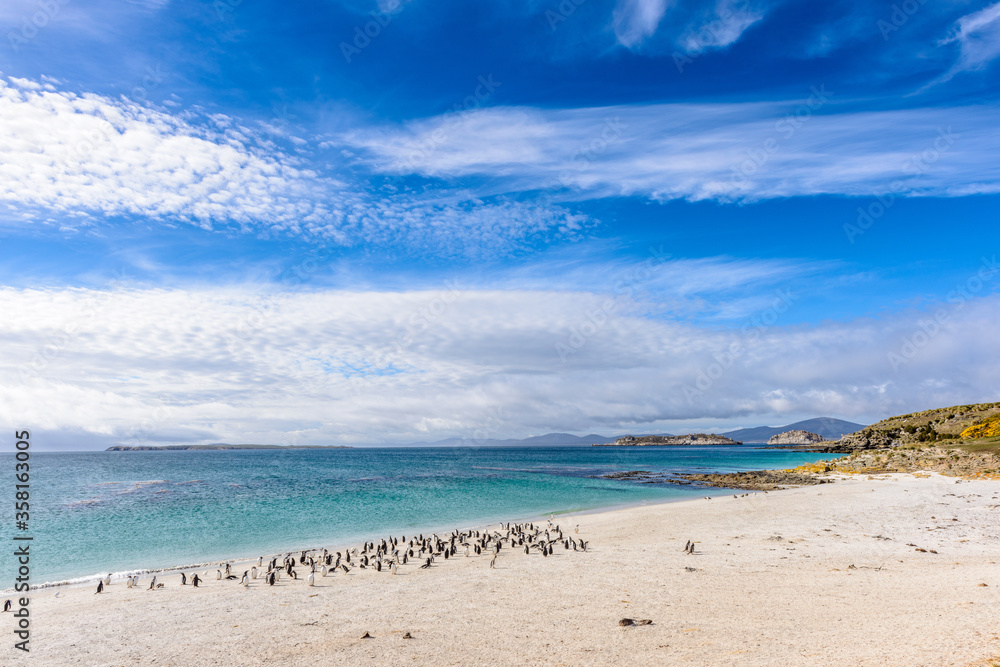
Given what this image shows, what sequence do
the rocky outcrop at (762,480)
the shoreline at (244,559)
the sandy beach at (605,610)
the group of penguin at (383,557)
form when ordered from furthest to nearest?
the rocky outcrop at (762,480)
the shoreline at (244,559)
the group of penguin at (383,557)
the sandy beach at (605,610)

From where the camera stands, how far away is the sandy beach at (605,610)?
30.6 ft

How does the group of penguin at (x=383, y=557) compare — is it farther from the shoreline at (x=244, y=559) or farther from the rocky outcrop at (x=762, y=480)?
the rocky outcrop at (x=762, y=480)

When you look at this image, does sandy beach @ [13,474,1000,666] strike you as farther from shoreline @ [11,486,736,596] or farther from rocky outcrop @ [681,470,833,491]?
rocky outcrop @ [681,470,833,491]

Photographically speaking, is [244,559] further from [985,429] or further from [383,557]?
[985,429]

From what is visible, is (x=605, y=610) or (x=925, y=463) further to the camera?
(x=925, y=463)

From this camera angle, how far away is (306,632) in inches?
447

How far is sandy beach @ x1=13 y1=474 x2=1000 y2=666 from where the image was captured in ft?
30.6

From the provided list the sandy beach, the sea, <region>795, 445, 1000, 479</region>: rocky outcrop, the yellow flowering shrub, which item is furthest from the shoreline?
the yellow flowering shrub

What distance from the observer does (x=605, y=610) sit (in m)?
11.9

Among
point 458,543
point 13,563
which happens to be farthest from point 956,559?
point 13,563

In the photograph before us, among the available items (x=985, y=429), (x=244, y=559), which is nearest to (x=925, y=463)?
(x=985, y=429)

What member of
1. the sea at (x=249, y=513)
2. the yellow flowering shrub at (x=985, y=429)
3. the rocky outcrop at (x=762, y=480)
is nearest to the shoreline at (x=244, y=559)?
the sea at (x=249, y=513)

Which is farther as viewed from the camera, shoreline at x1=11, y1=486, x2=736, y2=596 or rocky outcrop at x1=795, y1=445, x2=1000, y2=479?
rocky outcrop at x1=795, y1=445, x2=1000, y2=479

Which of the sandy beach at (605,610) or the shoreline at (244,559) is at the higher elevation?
the sandy beach at (605,610)
